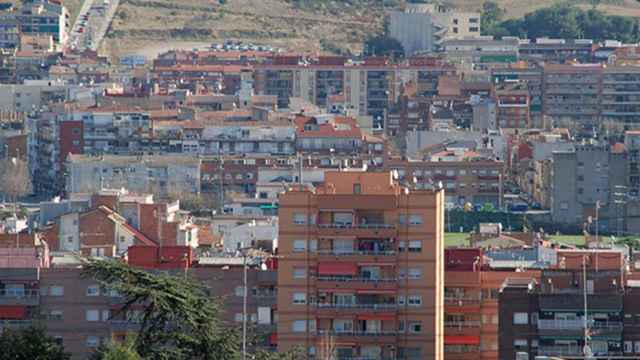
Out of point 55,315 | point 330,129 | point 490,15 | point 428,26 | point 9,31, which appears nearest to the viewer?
point 55,315

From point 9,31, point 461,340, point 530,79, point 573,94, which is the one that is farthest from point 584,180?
point 9,31

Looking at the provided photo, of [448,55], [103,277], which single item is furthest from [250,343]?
[448,55]

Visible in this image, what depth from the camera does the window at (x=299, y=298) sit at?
37.5m

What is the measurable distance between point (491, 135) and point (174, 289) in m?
52.5

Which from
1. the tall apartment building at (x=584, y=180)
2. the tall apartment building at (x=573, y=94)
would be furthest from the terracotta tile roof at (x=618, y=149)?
the tall apartment building at (x=573, y=94)

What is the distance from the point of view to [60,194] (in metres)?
70.1

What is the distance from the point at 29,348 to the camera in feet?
90.0

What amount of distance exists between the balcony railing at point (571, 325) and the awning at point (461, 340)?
5.30ft

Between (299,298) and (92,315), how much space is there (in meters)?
2.23

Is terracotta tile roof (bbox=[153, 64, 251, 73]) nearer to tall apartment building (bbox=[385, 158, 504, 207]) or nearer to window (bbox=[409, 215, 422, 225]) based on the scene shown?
tall apartment building (bbox=[385, 158, 504, 207])

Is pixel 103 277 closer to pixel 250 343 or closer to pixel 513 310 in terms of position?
pixel 250 343

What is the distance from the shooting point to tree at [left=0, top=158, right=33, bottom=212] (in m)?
70.4

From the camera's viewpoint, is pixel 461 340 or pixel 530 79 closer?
pixel 461 340

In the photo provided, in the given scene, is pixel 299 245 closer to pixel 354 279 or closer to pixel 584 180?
pixel 354 279
